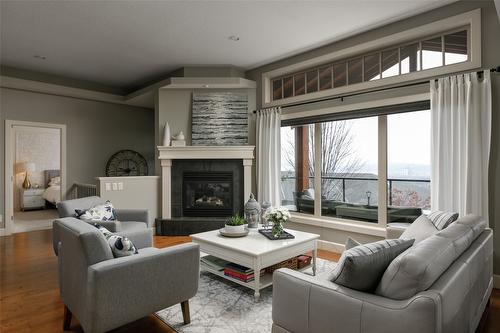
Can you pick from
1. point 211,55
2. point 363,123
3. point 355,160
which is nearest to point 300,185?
point 355,160

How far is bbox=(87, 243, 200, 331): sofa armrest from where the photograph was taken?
5.91ft

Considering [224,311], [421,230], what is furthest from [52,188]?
[421,230]

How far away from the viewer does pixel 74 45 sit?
433cm

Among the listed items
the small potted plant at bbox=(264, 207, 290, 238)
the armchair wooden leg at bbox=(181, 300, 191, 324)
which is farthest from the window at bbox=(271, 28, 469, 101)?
the armchair wooden leg at bbox=(181, 300, 191, 324)

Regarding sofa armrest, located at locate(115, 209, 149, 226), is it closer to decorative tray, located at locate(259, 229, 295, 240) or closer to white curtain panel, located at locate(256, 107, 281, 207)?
decorative tray, located at locate(259, 229, 295, 240)

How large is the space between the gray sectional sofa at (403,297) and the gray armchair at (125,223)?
1973 mm

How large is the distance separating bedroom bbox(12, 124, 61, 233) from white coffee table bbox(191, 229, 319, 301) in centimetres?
583

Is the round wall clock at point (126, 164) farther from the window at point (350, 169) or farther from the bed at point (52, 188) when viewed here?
the window at point (350, 169)

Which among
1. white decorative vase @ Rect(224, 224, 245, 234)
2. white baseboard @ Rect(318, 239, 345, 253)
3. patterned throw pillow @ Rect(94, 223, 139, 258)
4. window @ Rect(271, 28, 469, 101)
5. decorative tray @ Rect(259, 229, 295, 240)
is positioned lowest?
white baseboard @ Rect(318, 239, 345, 253)

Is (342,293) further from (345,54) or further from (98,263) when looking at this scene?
(345,54)

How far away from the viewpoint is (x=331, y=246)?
4316 mm

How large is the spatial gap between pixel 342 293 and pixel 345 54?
351 centimetres

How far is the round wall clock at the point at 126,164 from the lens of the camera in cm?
677

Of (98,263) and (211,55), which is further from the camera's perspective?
(211,55)
